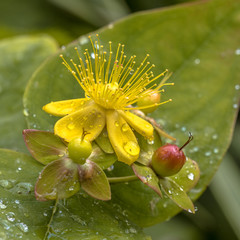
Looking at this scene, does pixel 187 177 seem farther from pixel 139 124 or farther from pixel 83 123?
pixel 83 123

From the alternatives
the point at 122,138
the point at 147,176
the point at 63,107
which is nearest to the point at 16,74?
the point at 63,107

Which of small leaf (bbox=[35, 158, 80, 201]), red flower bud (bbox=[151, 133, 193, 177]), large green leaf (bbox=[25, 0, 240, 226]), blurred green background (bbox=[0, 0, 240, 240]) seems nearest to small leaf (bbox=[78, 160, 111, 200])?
small leaf (bbox=[35, 158, 80, 201])

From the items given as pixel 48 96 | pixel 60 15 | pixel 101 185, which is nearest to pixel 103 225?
pixel 101 185

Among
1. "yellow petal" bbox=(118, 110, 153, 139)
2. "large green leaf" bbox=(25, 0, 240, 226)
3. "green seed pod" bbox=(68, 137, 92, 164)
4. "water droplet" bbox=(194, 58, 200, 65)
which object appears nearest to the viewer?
"green seed pod" bbox=(68, 137, 92, 164)

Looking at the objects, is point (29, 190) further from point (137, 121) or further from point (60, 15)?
point (60, 15)

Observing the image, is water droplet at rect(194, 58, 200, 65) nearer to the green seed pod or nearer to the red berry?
the red berry

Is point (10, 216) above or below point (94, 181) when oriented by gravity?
below
